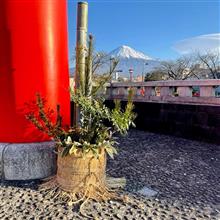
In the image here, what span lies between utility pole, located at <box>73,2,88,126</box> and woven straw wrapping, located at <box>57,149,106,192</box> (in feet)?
1.72

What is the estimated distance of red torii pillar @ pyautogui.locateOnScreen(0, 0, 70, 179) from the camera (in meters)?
3.12

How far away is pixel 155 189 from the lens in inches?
120

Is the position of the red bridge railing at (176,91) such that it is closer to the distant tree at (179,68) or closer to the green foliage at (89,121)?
the green foliage at (89,121)

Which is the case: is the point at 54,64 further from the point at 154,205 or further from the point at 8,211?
the point at 154,205

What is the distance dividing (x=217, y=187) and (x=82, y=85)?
5.94 ft

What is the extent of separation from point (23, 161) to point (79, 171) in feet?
2.44

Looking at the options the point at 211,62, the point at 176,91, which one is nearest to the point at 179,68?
the point at 211,62

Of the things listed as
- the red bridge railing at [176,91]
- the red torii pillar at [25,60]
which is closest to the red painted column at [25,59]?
the red torii pillar at [25,60]

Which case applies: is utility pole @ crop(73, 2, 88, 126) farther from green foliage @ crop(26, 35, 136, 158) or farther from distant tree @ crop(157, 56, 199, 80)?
distant tree @ crop(157, 56, 199, 80)

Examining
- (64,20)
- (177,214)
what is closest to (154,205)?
(177,214)

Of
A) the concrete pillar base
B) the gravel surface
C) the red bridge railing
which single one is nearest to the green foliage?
the concrete pillar base

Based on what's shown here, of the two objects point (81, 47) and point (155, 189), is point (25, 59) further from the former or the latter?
point (155, 189)

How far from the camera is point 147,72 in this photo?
1366 inches

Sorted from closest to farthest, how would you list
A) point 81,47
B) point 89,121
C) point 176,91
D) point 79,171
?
1. point 79,171
2. point 89,121
3. point 81,47
4. point 176,91
